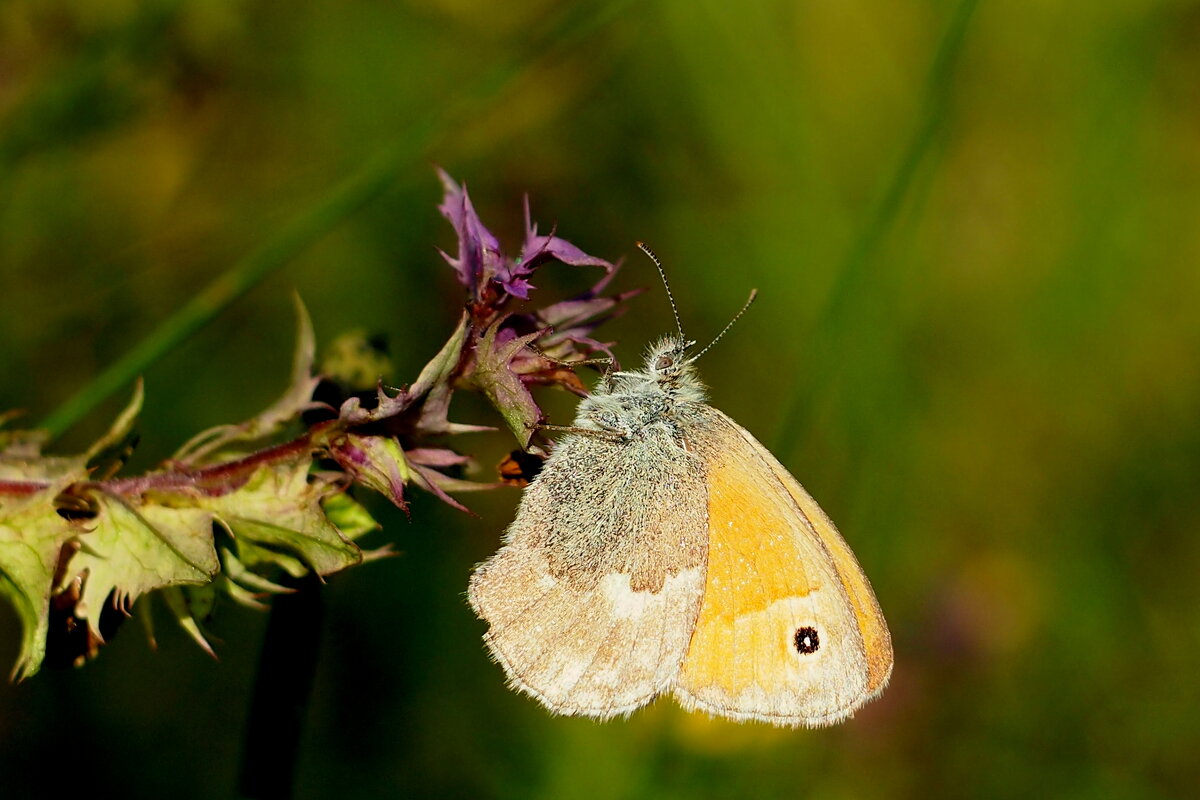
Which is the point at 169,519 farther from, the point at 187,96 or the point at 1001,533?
the point at 1001,533

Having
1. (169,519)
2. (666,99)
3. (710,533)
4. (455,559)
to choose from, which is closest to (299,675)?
(169,519)

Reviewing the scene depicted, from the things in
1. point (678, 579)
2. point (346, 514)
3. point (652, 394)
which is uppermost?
point (346, 514)

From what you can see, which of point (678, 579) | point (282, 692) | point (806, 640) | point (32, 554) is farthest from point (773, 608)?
point (32, 554)

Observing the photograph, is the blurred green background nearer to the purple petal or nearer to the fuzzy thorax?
the fuzzy thorax

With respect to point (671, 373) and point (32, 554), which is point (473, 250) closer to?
point (32, 554)

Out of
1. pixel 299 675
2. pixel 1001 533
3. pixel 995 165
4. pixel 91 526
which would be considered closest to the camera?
pixel 91 526

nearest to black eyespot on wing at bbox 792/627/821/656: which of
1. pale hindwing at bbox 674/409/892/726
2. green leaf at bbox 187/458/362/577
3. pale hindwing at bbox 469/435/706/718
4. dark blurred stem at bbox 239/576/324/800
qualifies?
pale hindwing at bbox 674/409/892/726
